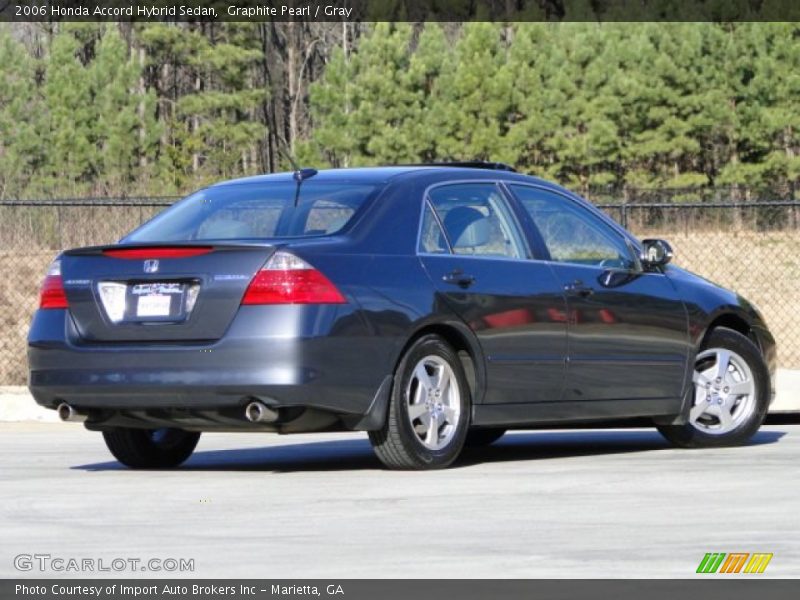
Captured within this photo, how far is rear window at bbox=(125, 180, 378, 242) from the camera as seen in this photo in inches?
393

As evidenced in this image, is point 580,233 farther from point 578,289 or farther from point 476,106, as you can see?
point 476,106

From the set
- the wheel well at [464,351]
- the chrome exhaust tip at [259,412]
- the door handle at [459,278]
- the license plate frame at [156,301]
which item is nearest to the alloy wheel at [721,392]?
the wheel well at [464,351]

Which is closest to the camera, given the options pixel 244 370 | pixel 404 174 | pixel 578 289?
pixel 244 370

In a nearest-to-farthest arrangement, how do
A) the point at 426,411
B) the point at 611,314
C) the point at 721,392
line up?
the point at 426,411, the point at 611,314, the point at 721,392

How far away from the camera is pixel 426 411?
32.6 ft

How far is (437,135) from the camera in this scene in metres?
55.7

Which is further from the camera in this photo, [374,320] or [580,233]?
[580,233]

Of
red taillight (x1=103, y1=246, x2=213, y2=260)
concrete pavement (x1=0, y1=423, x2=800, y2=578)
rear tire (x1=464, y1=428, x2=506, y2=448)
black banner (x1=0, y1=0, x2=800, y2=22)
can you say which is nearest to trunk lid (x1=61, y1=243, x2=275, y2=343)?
red taillight (x1=103, y1=246, x2=213, y2=260)

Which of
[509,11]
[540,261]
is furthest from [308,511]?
[509,11]

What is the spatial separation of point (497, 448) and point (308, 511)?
3.92 meters

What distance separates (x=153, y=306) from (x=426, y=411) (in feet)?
4.84

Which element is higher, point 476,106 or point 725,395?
point 725,395
